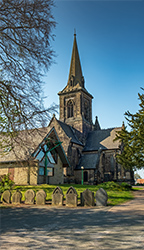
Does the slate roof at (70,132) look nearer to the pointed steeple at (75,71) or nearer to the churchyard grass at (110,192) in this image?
the pointed steeple at (75,71)

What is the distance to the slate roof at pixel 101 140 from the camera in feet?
151

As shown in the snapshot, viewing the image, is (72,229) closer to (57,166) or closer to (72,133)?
(57,166)

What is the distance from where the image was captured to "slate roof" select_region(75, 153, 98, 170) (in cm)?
4094

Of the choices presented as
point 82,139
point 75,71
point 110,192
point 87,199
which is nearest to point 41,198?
point 87,199

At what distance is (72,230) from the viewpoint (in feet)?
22.7

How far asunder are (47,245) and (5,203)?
7.95 metres

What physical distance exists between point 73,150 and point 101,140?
8.00 meters

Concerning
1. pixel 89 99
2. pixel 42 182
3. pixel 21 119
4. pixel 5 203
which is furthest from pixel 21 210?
pixel 89 99

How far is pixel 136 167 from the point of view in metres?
25.2

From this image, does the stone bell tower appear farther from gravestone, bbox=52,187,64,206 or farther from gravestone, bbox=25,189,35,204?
gravestone, bbox=52,187,64,206

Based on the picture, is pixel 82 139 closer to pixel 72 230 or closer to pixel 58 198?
pixel 58 198

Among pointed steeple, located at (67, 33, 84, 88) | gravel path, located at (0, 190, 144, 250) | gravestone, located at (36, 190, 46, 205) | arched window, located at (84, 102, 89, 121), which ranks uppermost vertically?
pointed steeple, located at (67, 33, 84, 88)

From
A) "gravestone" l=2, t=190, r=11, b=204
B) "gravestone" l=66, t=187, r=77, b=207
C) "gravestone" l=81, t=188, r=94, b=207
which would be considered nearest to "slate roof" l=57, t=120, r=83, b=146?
"gravestone" l=2, t=190, r=11, b=204

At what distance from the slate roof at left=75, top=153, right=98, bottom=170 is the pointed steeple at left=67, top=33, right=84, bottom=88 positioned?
1969cm
